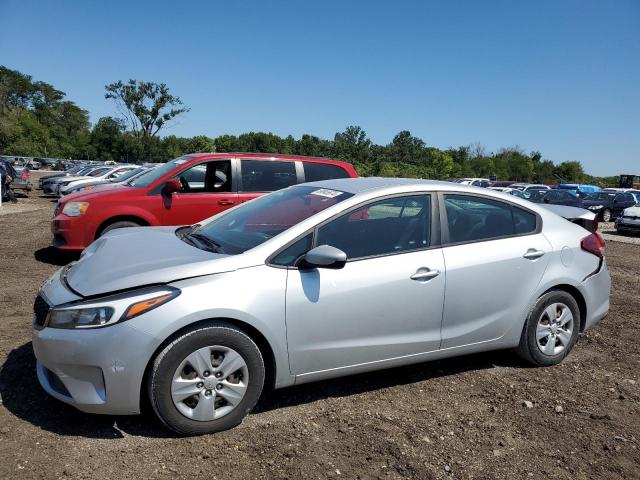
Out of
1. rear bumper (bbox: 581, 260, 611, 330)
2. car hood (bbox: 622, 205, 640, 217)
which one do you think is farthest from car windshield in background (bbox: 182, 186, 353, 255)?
car hood (bbox: 622, 205, 640, 217)

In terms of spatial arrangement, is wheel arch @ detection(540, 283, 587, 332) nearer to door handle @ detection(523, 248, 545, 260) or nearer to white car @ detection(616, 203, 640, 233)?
door handle @ detection(523, 248, 545, 260)

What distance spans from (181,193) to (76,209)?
4.82 ft

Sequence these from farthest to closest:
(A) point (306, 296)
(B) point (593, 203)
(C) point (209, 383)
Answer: (B) point (593, 203)
(A) point (306, 296)
(C) point (209, 383)

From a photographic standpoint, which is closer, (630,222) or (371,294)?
(371,294)

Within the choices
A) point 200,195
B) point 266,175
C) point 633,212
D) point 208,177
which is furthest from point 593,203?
point 200,195

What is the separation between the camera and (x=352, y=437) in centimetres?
320

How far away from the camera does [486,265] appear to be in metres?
3.93

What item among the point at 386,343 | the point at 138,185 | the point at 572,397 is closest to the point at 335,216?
the point at 386,343

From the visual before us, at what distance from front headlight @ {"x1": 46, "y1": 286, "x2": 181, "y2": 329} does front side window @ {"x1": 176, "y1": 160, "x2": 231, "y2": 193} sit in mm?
5063

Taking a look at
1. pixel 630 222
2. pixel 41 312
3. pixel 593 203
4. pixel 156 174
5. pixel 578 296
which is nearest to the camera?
pixel 41 312

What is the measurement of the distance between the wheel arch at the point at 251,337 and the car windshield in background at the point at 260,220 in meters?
0.50

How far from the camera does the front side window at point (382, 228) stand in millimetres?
3576

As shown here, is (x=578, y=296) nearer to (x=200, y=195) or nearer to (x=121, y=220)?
(x=200, y=195)

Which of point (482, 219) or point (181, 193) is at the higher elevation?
point (482, 219)
